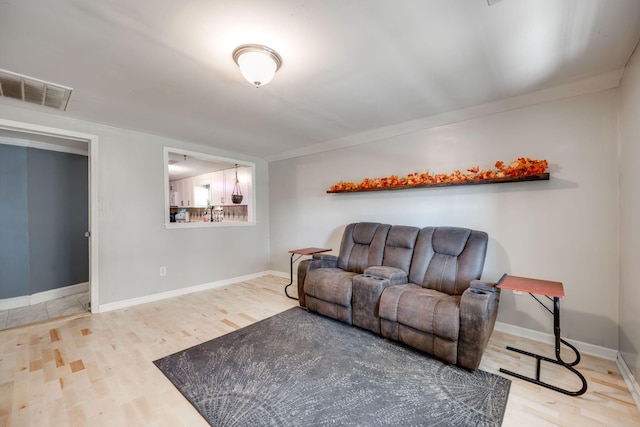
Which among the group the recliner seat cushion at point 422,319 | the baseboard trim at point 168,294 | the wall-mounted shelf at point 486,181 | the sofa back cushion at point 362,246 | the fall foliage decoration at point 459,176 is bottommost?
the baseboard trim at point 168,294

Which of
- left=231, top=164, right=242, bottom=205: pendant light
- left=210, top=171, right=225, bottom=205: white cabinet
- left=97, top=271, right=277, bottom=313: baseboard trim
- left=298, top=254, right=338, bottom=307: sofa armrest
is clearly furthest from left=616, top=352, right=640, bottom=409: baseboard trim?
left=210, top=171, right=225, bottom=205: white cabinet

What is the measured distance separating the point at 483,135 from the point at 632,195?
1.26 meters

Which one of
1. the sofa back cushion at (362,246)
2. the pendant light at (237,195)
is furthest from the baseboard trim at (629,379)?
the pendant light at (237,195)

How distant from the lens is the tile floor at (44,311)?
2885 mm

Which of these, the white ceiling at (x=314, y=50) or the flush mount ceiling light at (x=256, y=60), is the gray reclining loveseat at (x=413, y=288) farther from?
the flush mount ceiling light at (x=256, y=60)

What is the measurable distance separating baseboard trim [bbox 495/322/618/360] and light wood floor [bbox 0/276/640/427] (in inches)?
3.3

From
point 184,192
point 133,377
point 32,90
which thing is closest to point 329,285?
point 133,377

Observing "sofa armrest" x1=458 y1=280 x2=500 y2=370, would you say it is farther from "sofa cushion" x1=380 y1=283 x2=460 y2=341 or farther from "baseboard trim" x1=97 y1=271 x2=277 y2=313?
"baseboard trim" x1=97 y1=271 x2=277 y2=313

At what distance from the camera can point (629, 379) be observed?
5.69ft

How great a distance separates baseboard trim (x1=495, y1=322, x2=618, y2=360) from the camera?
2.09 m

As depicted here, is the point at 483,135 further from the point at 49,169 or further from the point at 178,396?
the point at 49,169

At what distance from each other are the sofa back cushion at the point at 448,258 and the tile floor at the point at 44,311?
13.1ft

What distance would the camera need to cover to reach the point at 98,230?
3.08 m

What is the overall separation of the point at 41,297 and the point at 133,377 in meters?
3.09
